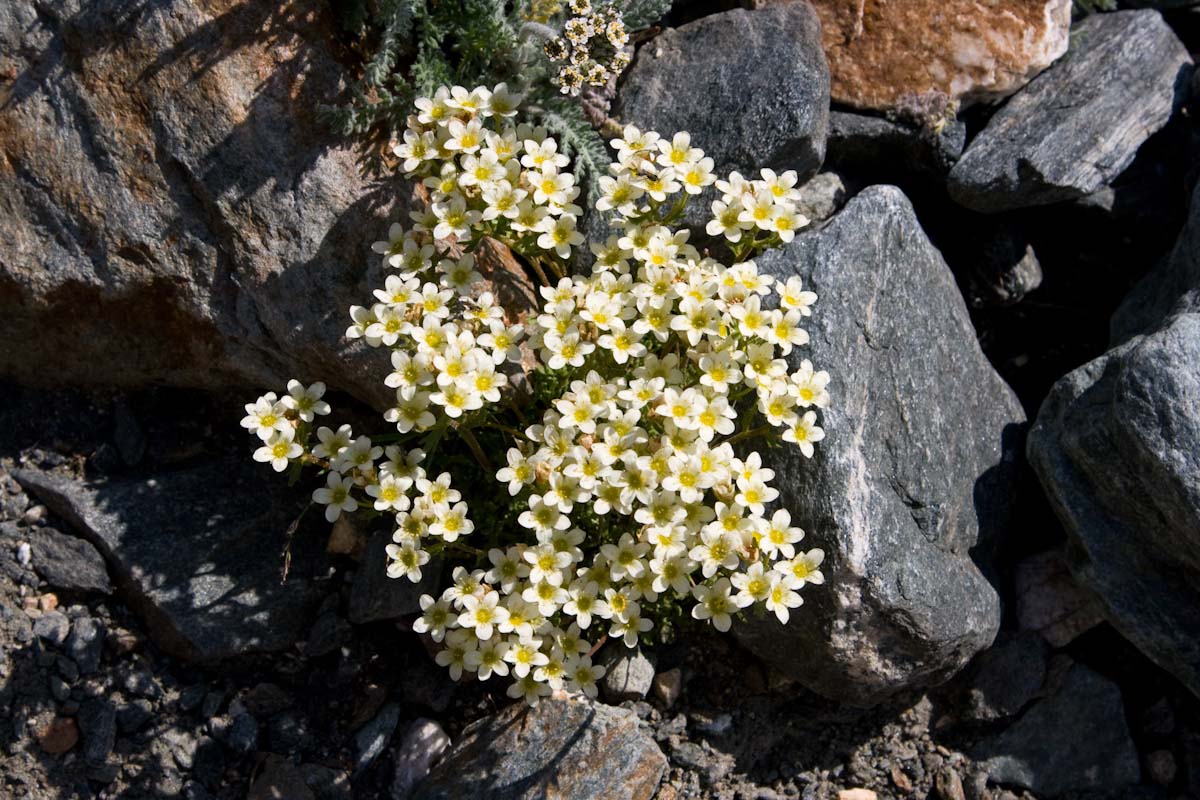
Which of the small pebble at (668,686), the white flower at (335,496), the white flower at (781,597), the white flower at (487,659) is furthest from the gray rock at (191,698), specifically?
the white flower at (781,597)

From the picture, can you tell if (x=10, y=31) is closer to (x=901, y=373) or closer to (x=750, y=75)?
(x=750, y=75)

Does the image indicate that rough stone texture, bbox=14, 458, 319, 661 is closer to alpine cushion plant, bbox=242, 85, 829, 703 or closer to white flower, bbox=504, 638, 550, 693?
alpine cushion plant, bbox=242, 85, 829, 703

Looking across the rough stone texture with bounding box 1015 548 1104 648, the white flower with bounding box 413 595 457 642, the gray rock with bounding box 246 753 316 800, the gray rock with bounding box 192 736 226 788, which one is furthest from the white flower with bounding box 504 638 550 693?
the rough stone texture with bounding box 1015 548 1104 648

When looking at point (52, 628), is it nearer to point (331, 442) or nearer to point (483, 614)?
point (331, 442)

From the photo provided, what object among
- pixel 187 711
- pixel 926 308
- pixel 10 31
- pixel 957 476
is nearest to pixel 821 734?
pixel 957 476

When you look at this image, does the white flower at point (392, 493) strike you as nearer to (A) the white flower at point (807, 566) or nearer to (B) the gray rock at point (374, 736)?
(B) the gray rock at point (374, 736)
